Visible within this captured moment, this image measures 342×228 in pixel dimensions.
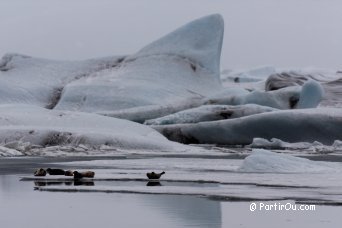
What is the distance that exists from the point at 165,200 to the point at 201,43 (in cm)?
2860

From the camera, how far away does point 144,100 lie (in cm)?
3503

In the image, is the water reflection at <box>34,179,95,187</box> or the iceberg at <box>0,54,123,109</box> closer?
the water reflection at <box>34,179,95,187</box>

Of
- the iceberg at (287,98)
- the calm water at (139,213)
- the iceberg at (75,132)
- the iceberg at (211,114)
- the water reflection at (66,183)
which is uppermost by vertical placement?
the iceberg at (287,98)

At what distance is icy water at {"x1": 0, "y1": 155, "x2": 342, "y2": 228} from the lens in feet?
24.0

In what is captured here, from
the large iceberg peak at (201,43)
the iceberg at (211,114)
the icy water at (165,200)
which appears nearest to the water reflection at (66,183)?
the icy water at (165,200)

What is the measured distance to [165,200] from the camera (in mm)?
8859

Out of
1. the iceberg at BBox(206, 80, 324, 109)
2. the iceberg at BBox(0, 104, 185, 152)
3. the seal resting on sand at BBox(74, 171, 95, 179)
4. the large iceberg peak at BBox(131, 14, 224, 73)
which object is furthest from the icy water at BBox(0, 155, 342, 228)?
the large iceberg peak at BBox(131, 14, 224, 73)

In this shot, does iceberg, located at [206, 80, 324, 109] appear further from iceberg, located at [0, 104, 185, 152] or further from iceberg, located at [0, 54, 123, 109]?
iceberg, located at [0, 104, 185, 152]

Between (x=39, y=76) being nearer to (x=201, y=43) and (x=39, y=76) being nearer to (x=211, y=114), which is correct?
(x=201, y=43)

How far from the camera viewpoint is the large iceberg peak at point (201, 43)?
121ft

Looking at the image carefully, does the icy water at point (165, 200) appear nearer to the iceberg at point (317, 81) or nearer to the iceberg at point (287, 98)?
the iceberg at point (287, 98)

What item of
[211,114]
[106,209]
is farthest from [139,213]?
[211,114]

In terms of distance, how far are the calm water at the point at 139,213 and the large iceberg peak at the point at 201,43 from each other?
91.4ft

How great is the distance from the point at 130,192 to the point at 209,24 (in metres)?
27.8
